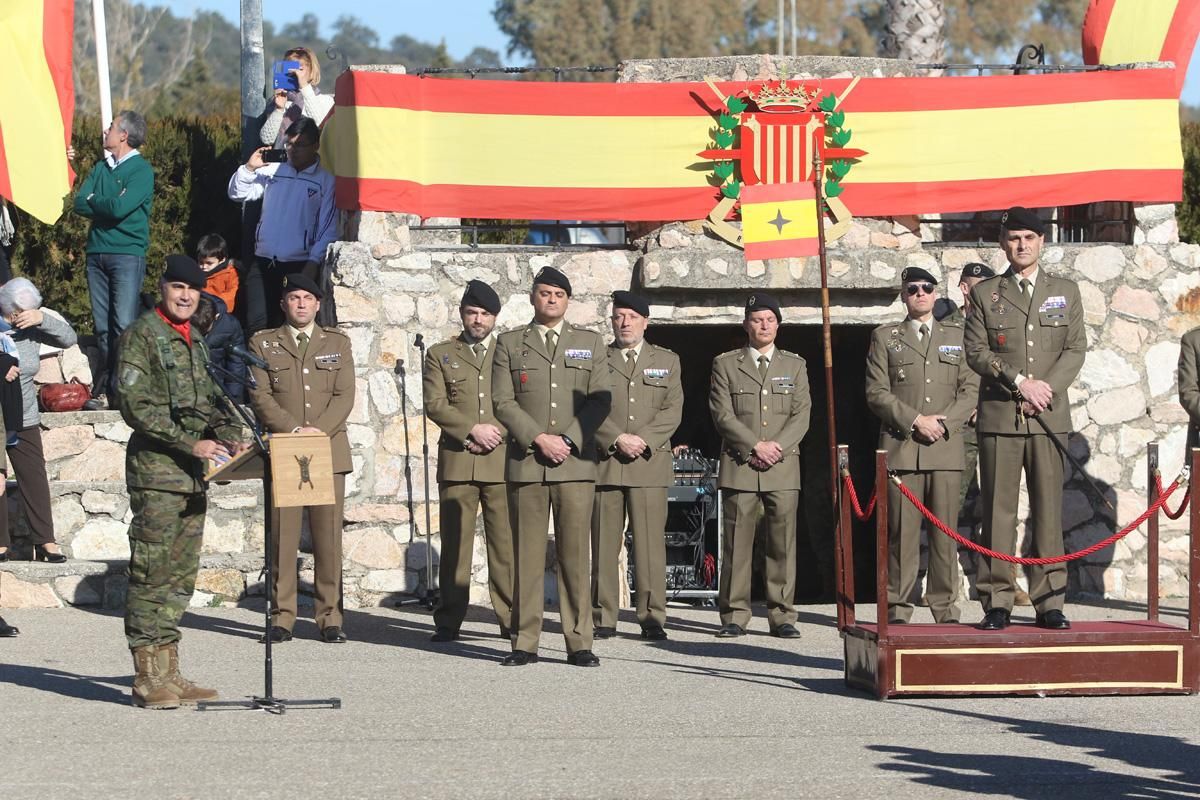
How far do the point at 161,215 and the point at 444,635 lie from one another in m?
4.93

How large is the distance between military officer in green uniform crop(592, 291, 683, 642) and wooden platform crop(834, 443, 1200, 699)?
7.90ft

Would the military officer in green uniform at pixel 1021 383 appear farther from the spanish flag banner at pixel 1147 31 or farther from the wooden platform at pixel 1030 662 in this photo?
the spanish flag banner at pixel 1147 31

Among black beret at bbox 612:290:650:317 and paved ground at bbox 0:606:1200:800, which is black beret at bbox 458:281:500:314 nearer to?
black beret at bbox 612:290:650:317

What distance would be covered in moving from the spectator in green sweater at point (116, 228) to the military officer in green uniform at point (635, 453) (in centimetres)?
348

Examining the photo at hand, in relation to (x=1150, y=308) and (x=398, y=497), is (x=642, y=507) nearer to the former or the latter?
(x=398, y=497)

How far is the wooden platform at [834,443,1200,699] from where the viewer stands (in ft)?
27.9

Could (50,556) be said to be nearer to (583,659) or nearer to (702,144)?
(583,659)

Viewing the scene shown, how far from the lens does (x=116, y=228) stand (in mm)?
12750

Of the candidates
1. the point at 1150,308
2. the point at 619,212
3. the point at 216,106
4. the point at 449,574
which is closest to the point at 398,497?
the point at 449,574

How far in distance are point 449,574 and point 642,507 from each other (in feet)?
3.67

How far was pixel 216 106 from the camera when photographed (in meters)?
35.2

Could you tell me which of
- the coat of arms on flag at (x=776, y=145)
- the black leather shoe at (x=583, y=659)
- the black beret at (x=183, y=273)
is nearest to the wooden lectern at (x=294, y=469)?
the black beret at (x=183, y=273)

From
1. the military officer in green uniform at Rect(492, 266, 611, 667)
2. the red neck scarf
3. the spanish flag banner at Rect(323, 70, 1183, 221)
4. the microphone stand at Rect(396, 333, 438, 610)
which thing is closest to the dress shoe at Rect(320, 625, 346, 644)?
the military officer in green uniform at Rect(492, 266, 611, 667)

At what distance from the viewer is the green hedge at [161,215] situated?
13906 millimetres
